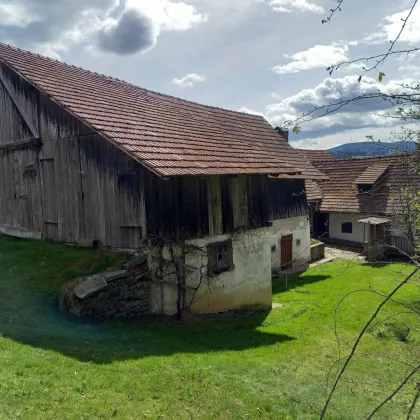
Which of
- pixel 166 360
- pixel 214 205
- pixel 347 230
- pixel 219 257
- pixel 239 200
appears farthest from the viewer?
pixel 347 230

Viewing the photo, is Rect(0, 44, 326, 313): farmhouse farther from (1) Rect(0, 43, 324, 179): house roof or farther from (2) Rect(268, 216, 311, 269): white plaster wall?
(2) Rect(268, 216, 311, 269): white plaster wall

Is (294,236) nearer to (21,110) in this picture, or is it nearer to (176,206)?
(176,206)

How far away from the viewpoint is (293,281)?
18516 millimetres

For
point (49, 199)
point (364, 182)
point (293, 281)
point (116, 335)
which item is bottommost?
point (293, 281)

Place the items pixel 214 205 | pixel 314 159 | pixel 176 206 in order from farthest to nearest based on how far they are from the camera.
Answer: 1. pixel 314 159
2. pixel 214 205
3. pixel 176 206

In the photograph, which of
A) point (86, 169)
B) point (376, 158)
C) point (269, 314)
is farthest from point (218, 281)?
point (376, 158)

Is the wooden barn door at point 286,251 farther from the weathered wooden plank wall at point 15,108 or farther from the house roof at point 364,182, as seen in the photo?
the weathered wooden plank wall at point 15,108

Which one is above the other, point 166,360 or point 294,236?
point 294,236

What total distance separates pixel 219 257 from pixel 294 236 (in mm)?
9591

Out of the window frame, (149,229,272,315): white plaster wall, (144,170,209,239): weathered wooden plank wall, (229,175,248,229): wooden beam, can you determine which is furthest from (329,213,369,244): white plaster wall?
(144,170,209,239): weathered wooden plank wall

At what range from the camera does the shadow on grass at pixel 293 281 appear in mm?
17219

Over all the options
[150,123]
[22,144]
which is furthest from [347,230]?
[22,144]

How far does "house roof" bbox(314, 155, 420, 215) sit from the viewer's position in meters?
25.4

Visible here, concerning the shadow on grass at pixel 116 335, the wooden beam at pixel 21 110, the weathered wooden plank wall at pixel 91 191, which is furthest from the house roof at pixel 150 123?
the shadow on grass at pixel 116 335
